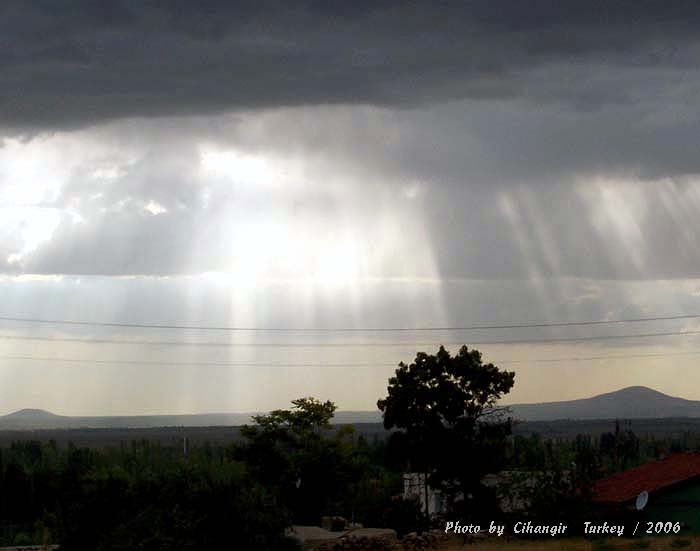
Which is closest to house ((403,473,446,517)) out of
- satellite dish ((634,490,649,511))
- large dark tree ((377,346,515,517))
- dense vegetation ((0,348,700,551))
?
dense vegetation ((0,348,700,551))

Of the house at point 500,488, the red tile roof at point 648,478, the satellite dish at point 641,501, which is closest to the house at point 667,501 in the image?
the red tile roof at point 648,478

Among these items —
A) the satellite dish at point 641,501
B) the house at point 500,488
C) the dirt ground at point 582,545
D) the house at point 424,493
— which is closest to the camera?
the dirt ground at point 582,545

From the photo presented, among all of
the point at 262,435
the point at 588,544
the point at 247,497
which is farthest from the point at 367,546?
the point at 262,435

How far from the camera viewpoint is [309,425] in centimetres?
9981

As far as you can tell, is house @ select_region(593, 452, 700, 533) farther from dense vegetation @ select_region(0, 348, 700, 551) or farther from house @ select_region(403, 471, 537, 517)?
house @ select_region(403, 471, 537, 517)

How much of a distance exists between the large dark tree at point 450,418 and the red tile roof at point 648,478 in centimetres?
828

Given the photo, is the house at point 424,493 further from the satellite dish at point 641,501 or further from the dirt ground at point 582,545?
the dirt ground at point 582,545

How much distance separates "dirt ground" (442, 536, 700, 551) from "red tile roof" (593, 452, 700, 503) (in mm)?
11223

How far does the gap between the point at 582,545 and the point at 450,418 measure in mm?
23207

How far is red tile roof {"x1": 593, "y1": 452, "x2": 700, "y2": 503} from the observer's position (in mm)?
75688

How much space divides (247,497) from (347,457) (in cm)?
4164

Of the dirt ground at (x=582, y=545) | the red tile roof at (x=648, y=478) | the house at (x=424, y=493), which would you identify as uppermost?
the red tile roof at (x=648, y=478)

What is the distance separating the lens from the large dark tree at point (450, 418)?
8100 cm

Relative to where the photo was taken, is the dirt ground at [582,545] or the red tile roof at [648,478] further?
the red tile roof at [648,478]
